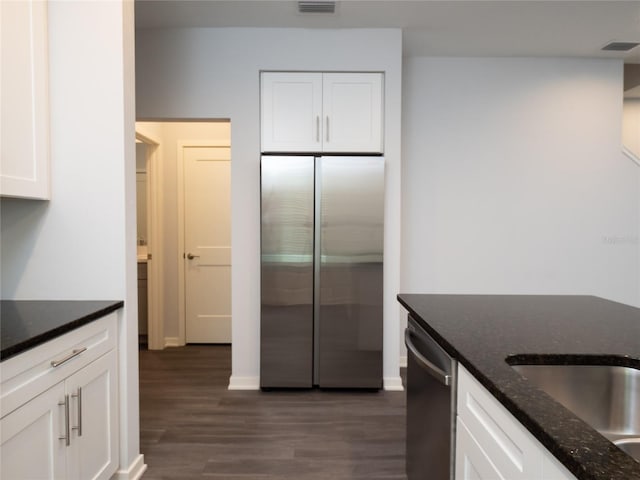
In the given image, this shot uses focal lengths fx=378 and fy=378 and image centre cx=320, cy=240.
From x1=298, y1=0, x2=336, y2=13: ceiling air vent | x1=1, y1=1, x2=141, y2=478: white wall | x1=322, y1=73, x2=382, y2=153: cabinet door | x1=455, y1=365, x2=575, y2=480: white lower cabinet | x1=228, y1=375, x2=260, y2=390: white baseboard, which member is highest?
x1=298, y1=0, x2=336, y2=13: ceiling air vent

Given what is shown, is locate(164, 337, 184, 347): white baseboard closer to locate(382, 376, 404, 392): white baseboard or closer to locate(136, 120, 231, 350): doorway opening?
locate(136, 120, 231, 350): doorway opening

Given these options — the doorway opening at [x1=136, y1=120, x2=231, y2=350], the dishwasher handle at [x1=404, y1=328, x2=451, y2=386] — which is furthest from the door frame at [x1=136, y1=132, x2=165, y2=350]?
the dishwasher handle at [x1=404, y1=328, x2=451, y2=386]

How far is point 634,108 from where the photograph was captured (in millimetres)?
4129

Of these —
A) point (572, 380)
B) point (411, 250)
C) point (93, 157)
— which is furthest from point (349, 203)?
point (572, 380)

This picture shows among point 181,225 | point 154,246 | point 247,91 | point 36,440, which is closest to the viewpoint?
point 36,440

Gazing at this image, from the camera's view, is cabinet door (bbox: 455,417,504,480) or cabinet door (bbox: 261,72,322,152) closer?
cabinet door (bbox: 455,417,504,480)

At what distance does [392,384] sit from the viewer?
9.93 feet

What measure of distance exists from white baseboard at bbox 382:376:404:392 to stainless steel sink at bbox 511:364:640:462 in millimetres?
2021

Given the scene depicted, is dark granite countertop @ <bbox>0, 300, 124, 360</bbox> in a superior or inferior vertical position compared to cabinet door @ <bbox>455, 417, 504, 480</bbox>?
superior

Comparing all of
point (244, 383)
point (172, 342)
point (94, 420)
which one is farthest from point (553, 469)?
point (172, 342)

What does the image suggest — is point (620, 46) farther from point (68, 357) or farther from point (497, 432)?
point (68, 357)

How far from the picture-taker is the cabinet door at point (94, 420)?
148 cm

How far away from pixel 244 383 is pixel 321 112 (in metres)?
2.24

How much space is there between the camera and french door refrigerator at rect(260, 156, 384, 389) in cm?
286
